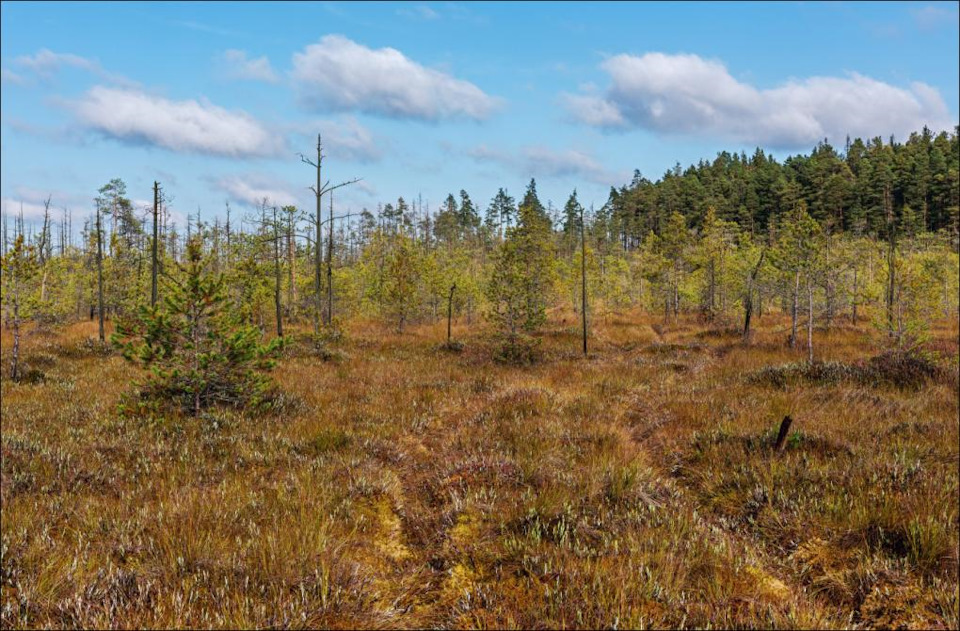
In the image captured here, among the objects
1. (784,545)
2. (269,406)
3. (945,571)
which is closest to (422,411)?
(269,406)

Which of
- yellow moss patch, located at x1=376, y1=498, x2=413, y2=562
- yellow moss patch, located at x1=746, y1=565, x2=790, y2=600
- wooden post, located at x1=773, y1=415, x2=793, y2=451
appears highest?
wooden post, located at x1=773, y1=415, x2=793, y2=451

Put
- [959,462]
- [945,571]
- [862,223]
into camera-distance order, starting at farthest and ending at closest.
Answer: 1. [862,223]
2. [959,462]
3. [945,571]

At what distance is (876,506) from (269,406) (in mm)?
9791

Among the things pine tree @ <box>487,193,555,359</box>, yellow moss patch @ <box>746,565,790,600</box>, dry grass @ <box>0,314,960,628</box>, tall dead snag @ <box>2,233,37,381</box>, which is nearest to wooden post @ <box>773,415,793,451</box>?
dry grass @ <box>0,314,960,628</box>

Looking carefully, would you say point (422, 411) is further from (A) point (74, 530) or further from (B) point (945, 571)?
(B) point (945, 571)

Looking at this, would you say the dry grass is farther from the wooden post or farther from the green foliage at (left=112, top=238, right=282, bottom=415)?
the green foliage at (left=112, top=238, right=282, bottom=415)

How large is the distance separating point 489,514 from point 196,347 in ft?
24.6

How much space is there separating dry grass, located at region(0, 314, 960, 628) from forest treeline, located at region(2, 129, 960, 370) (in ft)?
12.5

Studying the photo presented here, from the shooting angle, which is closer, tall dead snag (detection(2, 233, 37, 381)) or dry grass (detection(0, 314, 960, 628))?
dry grass (detection(0, 314, 960, 628))

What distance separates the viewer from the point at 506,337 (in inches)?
743

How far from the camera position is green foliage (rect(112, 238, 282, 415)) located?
860cm

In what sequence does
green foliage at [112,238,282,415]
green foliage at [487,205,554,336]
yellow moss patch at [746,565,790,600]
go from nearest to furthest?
yellow moss patch at [746,565,790,600]
green foliage at [112,238,282,415]
green foliage at [487,205,554,336]

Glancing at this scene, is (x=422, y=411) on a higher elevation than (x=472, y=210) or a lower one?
lower

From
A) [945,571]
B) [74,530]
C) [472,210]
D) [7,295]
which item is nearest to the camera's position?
[945,571]
